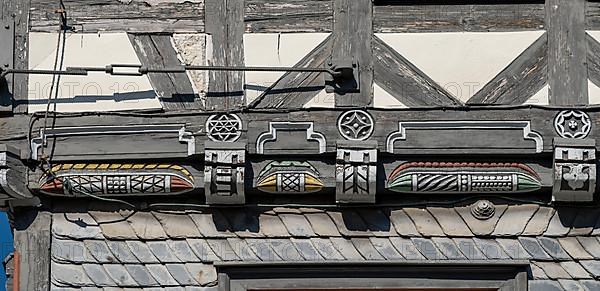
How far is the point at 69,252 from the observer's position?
8.77 metres

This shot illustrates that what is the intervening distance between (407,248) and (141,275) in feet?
4.44

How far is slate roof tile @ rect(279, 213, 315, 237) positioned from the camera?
8.69 meters

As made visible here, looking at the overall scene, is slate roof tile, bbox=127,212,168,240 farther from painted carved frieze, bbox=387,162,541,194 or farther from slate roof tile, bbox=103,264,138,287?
painted carved frieze, bbox=387,162,541,194

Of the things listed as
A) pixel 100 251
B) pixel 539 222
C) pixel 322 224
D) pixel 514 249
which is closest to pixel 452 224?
pixel 514 249

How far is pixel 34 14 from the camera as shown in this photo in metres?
9.02

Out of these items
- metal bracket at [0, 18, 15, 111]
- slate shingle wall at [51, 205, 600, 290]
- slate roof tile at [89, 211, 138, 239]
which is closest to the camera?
slate shingle wall at [51, 205, 600, 290]

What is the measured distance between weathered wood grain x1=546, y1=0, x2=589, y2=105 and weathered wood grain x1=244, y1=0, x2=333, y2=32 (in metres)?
1.16

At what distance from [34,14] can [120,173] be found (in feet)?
3.34

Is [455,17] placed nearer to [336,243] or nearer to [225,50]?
[225,50]

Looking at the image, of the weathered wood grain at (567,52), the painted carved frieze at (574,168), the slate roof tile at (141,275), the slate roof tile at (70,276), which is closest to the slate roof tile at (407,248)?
the painted carved frieze at (574,168)

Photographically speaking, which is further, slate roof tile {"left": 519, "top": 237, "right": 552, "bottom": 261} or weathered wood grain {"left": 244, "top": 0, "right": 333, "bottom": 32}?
weathered wood grain {"left": 244, "top": 0, "right": 333, "bottom": 32}

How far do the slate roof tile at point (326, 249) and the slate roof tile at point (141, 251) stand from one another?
0.82 m

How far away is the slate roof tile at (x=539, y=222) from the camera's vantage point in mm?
8664

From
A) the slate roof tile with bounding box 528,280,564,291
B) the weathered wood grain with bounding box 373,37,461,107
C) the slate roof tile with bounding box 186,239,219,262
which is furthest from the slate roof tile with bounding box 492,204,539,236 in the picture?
the slate roof tile with bounding box 186,239,219,262
